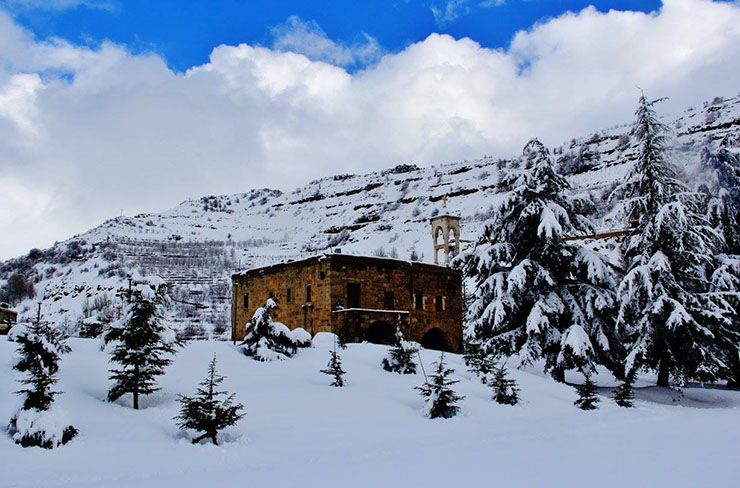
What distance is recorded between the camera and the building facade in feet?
85.4

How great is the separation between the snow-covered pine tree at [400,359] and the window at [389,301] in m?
11.1

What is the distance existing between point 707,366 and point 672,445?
8.24 m

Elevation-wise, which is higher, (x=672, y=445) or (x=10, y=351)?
(x=10, y=351)

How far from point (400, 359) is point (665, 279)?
8233mm

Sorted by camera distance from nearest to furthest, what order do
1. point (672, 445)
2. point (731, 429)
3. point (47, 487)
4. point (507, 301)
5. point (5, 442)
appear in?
1. point (47, 487)
2. point (5, 442)
3. point (672, 445)
4. point (731, 429)
5. point (507, 301)

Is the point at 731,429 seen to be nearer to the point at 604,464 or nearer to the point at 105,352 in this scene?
the point at 604,464

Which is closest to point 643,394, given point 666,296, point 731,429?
point 666,296

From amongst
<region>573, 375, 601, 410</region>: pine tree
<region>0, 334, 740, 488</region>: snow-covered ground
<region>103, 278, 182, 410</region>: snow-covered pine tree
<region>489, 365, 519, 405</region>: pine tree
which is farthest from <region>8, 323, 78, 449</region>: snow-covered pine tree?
<region>573, 375, 601, 410</region>: pine tree

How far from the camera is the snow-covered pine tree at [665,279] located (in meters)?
16.8

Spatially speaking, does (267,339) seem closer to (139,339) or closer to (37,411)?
(139,339)

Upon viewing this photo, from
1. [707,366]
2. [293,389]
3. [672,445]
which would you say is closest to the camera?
[672,445]

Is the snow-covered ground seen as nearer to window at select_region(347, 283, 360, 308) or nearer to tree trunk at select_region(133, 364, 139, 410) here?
tree trunk at select_region(133, 364, 139, 410)

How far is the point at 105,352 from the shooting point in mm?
13586

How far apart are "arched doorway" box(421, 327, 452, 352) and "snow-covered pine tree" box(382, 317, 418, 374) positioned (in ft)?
45.2
